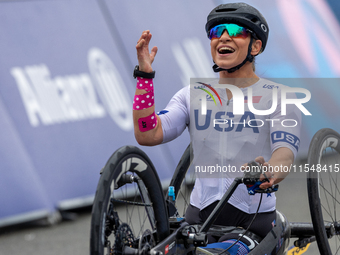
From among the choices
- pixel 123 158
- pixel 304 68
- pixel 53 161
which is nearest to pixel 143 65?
pixel 123 158

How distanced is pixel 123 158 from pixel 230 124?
85 centimetres

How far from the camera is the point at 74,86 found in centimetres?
601

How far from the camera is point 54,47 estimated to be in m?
6.10

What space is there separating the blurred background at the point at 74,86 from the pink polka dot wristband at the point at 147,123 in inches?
120

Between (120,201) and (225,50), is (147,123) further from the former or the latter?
(225,50)

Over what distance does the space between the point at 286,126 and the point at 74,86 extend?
12.3 ft

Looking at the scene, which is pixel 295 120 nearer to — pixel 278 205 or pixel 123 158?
pixel 123 158

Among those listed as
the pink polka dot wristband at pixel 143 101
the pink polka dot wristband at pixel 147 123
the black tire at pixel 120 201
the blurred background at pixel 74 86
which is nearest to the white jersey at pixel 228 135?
the pink polka dot wristband at pixel 147 123

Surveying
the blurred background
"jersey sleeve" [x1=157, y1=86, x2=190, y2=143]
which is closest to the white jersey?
"jersey sleeve" [x1=157, y1=86, x2=190, y2=143]

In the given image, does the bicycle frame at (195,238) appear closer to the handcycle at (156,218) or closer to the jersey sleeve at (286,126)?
the handcycle at (156,218)

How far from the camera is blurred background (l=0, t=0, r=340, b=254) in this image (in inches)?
216

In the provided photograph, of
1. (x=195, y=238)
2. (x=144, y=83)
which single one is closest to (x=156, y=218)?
(x=195, y=238)

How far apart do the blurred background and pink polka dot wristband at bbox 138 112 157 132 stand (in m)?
3.06

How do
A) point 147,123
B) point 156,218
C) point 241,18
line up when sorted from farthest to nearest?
point 241,18
point 147,123
point 156,218
